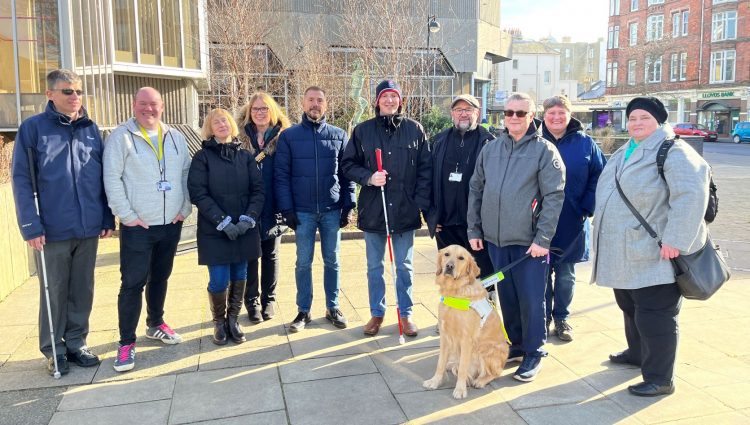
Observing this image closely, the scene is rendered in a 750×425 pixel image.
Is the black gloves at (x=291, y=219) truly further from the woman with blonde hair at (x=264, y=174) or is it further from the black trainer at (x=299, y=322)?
the black trainer at (x=299, y=322)

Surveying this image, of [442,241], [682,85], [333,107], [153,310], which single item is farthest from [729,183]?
[682,85]

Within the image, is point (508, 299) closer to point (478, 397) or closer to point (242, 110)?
point (478, 397)

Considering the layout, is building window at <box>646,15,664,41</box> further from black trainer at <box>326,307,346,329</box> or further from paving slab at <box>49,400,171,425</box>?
paving slab at <box>49,400,171,425</box>

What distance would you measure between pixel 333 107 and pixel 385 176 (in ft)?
41.8

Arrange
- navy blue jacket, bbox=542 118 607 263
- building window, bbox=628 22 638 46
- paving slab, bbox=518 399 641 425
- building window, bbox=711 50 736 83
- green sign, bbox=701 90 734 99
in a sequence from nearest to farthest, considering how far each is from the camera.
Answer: paving slab, bbox=518 399 641 425 < navy blue jacket, bbox=542 118 607 263 < green sign, bbox=701 90 734 99 < building window, bbox=711 50 736 83 < building window, bbox=628 22 638 46

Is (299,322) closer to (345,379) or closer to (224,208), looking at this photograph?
(345,379)

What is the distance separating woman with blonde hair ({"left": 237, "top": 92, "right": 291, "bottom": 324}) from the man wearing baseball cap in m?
0.78

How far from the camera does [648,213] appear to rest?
150 inches

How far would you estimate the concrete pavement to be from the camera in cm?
371

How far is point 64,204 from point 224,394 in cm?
185

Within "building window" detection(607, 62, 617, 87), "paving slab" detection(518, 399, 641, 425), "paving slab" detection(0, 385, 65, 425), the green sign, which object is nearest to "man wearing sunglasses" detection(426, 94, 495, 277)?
"paving slab" detection(518, 399, 641, 425)

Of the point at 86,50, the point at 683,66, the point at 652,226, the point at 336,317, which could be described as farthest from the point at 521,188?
Result: the point at 683,66

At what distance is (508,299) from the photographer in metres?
4.53

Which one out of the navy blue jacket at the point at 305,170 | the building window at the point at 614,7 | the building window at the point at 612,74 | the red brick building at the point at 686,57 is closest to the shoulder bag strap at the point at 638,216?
the navy blue jacket at the point at 305,170
